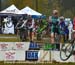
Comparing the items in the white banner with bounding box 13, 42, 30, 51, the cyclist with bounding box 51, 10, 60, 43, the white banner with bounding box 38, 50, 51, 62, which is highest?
the cyclist with bounding box 51, 10, 60, 43

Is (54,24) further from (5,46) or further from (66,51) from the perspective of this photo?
(5,46)

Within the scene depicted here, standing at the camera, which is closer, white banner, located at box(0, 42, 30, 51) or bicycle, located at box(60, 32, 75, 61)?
bicycle, located at box(60, 32, 75, 61)

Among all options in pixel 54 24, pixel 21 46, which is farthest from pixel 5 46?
pixel 54 24

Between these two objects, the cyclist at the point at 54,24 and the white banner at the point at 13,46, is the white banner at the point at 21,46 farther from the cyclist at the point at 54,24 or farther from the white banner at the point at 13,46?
the cyclist at the point at 54,24

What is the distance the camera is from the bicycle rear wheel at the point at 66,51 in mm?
13984

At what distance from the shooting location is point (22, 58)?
14.0 m

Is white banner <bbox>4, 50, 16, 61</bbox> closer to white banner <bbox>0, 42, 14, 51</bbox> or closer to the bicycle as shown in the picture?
white banner <bbox>0, 42, 14, 51</bbox>

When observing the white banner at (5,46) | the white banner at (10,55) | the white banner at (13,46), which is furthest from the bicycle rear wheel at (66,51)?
the white banner at (5,46)

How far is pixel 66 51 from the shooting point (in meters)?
14.1

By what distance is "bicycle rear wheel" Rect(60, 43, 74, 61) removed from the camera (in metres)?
14.0

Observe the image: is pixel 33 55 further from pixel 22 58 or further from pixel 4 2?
pixel 4 2

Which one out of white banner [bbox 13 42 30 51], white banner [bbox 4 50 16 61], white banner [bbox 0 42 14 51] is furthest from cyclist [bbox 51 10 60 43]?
white banner [bbox 4 50 16 61]

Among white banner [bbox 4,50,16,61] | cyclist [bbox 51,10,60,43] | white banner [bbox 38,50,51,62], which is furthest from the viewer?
cyclist [bbox 51,10,60,43]

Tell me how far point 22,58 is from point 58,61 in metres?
1.12
